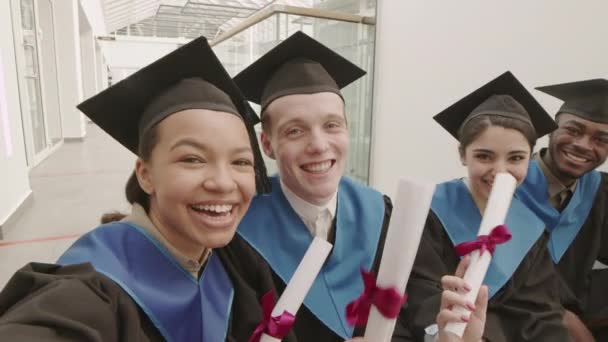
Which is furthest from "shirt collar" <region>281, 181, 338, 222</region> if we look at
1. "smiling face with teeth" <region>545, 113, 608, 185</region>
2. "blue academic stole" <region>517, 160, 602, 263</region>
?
"smiling face with teeth" <region>545, 113, 608, 185</region>

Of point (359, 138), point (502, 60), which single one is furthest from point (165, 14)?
point (502, 60)

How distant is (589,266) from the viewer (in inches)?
84.9

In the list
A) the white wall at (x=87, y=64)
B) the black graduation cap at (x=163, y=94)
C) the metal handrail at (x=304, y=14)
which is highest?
the metal handrail at (x=304, y=14)

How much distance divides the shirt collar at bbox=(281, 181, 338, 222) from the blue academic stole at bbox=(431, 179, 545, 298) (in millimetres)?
466

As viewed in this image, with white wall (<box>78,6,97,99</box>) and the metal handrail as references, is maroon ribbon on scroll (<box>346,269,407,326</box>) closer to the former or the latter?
the metal handrail

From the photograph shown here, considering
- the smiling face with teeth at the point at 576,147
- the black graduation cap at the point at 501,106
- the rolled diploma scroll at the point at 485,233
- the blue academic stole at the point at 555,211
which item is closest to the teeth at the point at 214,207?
the rolled diploma scroll at the point at 485,233

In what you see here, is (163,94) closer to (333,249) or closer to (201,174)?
(201,174)

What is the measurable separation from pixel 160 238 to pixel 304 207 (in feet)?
1.85

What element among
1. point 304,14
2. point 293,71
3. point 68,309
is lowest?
point 68,309

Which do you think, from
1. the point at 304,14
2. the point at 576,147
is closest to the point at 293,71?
the point at 576,147

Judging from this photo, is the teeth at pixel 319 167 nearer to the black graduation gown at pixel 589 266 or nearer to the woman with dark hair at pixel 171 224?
the woman with dark hair at pixel 171 224

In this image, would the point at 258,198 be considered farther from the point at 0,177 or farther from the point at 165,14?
the point at 165,14

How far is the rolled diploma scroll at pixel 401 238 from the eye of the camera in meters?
0.83

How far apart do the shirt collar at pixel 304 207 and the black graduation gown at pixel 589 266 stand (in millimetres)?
1300
